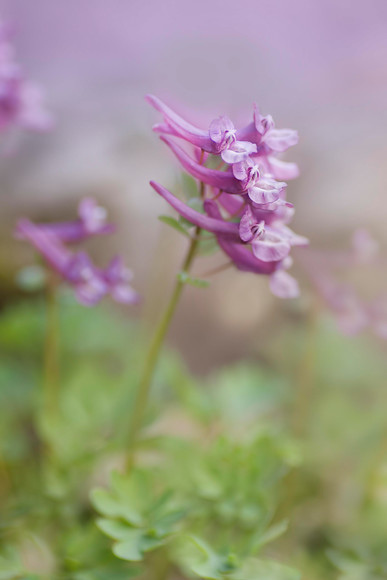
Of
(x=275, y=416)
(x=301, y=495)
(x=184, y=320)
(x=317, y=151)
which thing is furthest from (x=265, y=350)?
(x=317, y=151)

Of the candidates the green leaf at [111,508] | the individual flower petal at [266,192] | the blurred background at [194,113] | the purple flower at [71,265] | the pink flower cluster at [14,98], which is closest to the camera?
the individual flower petal at [266,192]

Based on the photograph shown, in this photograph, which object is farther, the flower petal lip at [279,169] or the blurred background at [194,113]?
the blurred background at [194,113]

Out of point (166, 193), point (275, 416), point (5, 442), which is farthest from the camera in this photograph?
point (275, 416)

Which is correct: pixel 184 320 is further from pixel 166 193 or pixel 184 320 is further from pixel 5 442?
pixel 166 193

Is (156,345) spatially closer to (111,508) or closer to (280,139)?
(111,508)

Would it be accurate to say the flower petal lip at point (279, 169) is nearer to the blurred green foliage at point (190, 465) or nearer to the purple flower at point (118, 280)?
the purple flower at point (118, 280)

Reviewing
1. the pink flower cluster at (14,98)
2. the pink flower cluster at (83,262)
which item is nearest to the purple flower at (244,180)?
the pink flower cluster at (83,262)
